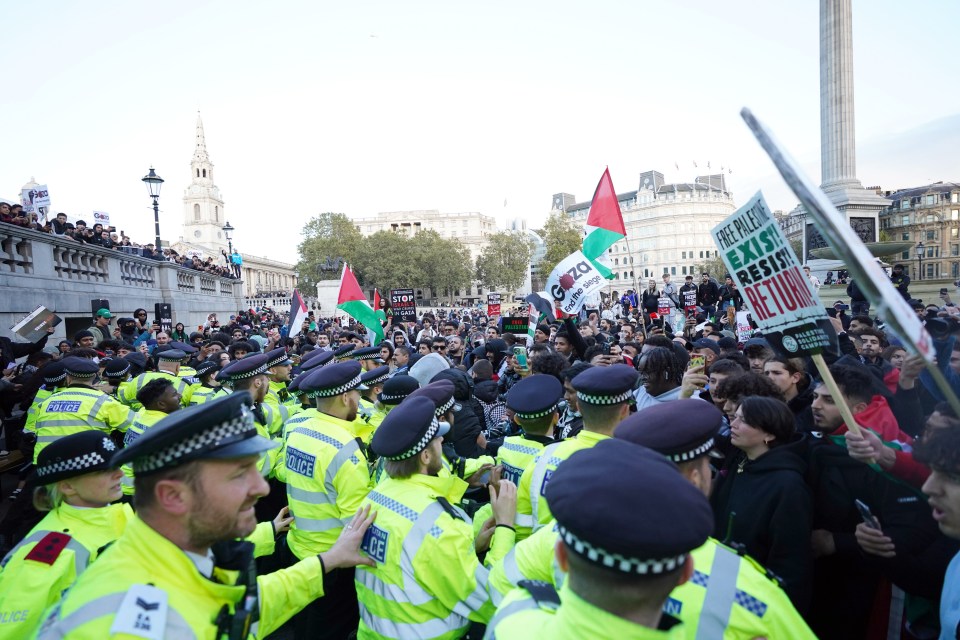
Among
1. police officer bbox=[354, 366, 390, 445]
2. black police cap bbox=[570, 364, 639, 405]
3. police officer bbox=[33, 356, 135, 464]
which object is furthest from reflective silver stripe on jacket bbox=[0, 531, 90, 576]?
police officer bbox=[33, 356, 135, 464]

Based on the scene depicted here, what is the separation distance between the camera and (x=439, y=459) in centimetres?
314

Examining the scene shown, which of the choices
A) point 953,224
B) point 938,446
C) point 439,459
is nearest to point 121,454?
point 439,459

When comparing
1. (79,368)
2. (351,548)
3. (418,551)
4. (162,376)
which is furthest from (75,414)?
(418,551)

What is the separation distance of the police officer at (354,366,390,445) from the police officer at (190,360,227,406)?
184 cm

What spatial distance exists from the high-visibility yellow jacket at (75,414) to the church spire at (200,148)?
473ft

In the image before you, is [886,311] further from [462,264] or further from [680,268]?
[680,268]

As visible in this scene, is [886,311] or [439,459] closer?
[886,311]

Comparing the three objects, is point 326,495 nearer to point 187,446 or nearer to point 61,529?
point 61,529

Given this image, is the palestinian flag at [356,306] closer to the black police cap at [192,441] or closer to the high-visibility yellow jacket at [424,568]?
the high-visibility yellow jacket at [424,568]

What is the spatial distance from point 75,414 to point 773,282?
664 centimetres

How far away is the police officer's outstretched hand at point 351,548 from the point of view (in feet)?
8.55

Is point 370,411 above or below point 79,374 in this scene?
below

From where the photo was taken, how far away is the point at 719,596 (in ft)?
6.16

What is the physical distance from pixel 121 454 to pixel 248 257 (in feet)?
403
